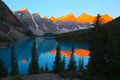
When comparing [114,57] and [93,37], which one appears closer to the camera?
[93,37]

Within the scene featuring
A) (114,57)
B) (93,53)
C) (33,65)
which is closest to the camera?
(93,53)

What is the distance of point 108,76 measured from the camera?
34500 millimetres

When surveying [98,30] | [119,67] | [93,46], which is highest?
[98,30]

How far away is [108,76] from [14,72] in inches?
1944

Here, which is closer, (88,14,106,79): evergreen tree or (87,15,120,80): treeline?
(87,15,120,80): treeline

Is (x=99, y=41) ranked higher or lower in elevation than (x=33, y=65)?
higher

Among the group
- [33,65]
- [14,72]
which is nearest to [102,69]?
[33,65]

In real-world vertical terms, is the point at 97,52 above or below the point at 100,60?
above

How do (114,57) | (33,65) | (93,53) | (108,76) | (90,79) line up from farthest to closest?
(33,65)
(114,57)
(93,53)
(108,76)
(90,79)

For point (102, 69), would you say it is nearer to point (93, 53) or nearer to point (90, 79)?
point (93, 53)

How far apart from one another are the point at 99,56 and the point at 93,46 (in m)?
2.70

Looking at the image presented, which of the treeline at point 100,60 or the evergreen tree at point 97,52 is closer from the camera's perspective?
the treeline at point 100,60

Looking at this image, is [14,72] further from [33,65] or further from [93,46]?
[93,46]

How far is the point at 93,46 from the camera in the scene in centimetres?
4081
